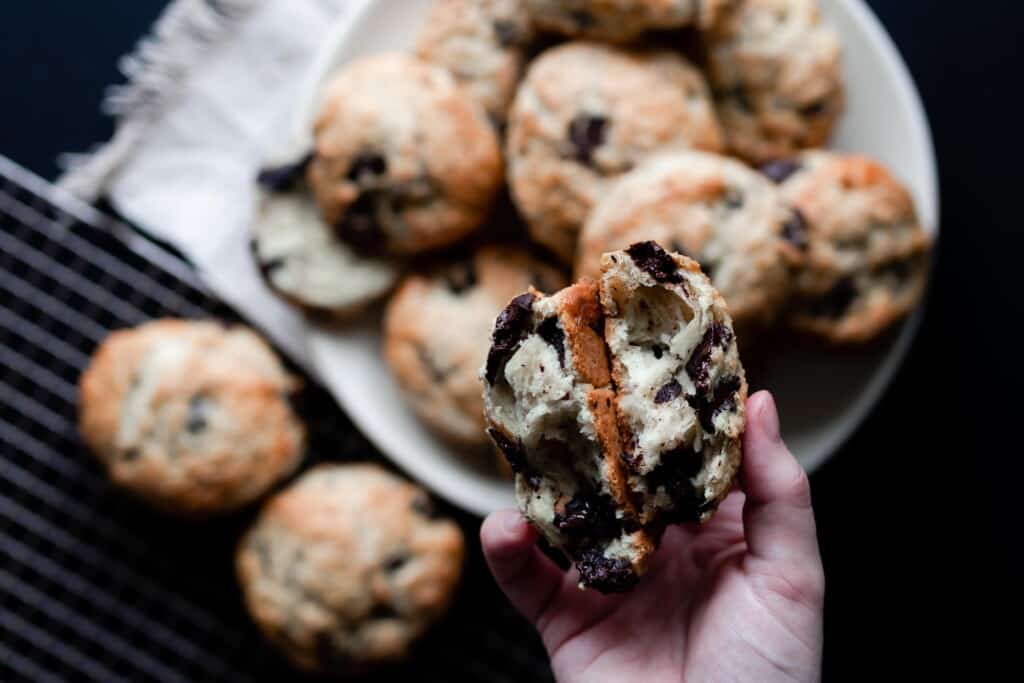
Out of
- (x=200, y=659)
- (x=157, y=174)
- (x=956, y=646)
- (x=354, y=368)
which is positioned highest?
(x=157, y=174)

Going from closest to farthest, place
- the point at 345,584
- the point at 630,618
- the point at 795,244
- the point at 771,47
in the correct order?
the point at 630,618 < the point at 795,244 < the point at 771,47 < the point at 345,584

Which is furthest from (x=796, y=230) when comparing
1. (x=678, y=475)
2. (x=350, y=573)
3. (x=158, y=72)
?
(x=158, y=72)

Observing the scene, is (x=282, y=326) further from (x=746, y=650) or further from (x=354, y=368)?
(x=746, y=650)

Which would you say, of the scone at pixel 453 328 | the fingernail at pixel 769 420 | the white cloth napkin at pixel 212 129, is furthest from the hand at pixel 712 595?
the white cloth napkin at pixel 212 129

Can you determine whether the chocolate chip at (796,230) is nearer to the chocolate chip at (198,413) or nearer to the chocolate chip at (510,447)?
the chocolate chip at (510,447)

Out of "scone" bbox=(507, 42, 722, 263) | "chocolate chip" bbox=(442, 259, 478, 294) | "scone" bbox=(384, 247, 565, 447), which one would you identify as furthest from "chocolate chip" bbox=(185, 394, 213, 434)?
"scone" bbox=(507, 42, 722, 263)

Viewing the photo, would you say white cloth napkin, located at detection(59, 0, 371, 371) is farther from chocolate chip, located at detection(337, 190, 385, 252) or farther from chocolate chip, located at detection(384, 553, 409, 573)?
chocolate chip, located at detection(384, 553, 409, 573)

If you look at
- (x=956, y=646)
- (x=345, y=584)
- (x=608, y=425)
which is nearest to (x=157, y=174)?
(x=345, y=584)

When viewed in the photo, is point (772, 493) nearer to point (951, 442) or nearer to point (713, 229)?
point (713, 229)
